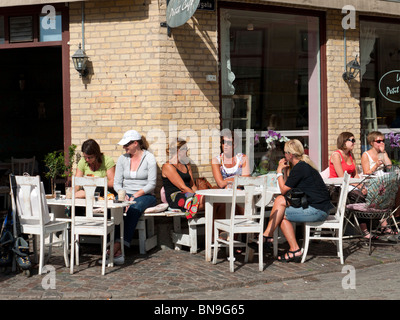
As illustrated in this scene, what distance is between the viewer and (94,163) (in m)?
8.24

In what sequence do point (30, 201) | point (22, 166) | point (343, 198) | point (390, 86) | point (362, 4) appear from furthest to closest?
point (22, 166) → point (390, 86) → point (362, 4) → point (343, 198) → point (30, 201)

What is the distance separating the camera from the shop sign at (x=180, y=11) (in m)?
7.69

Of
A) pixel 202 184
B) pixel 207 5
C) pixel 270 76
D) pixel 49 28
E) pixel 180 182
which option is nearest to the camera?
pixel 180 182

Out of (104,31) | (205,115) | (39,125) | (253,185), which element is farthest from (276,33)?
(39,125)

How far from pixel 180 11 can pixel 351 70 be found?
377cm

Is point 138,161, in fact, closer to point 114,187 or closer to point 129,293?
point 114,187

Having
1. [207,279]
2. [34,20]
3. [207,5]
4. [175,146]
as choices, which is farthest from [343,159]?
[34,20]

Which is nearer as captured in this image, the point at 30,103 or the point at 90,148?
the point at 90,148

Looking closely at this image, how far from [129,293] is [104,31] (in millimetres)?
4513

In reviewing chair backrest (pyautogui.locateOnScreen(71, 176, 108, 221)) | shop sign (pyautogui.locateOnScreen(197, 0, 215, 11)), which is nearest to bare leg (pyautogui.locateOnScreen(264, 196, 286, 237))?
chair backrest (pyautogui.locateOnScreen(71, 176, 108, 221))

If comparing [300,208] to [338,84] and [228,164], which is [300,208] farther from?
[338,84]

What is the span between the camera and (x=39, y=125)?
15250mm


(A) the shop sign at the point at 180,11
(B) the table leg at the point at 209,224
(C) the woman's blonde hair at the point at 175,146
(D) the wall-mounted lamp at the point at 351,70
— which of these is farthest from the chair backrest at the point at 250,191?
(D) the wall-mounted lamp at the point at 351,70

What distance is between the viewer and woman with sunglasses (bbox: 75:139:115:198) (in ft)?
26.6
